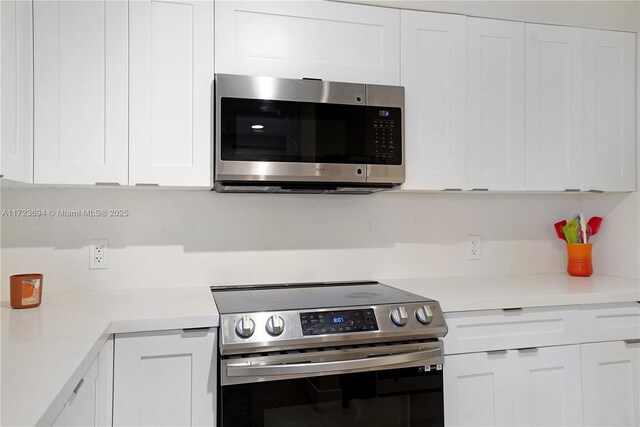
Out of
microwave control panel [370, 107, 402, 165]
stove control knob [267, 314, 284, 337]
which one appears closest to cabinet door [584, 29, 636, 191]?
microwave control panel [370, 107, 402, 165]

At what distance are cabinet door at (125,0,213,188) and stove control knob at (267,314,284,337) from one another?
2.03 feet

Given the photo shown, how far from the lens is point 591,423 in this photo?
74.2 inches

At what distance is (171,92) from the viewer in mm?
1760

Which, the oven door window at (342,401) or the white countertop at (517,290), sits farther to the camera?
the white countertop at (517,290)

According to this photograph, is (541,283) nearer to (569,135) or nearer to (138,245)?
(569,135)

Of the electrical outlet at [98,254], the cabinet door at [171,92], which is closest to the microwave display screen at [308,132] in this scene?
the cabinet door at [171,92]

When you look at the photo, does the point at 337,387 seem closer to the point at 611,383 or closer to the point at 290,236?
the point at 290,236

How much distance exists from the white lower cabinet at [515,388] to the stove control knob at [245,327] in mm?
762

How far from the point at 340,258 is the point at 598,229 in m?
1.41

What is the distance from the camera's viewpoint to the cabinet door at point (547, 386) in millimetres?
1806

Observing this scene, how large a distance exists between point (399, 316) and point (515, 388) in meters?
0.62

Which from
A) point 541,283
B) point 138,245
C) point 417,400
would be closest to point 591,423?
point 541,283

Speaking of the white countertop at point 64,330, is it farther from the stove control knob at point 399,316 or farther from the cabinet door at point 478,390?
the cabinet door at point 478,390

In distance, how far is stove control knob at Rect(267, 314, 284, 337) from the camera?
58.2 inches
